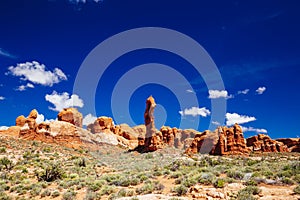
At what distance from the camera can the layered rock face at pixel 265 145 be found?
210 feet

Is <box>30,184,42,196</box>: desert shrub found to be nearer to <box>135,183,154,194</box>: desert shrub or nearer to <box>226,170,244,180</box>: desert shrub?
<box>135,183,154,194</box>: desert shrub

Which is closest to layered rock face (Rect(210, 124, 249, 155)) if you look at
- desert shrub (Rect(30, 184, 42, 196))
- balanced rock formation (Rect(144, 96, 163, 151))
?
balanced rock formation (Rect(144, 96, 163, 151))

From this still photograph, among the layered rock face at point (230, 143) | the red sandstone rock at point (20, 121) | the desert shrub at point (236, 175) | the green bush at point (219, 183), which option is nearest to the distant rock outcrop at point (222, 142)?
the layered rock face at point (230, 143)

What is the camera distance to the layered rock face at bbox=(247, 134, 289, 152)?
63938 mm

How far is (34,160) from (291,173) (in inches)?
1172

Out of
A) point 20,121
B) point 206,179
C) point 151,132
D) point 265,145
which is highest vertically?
point 20,121

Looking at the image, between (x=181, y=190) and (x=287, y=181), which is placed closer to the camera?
(x=181, y=190)

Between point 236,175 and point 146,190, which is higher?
point 236,175

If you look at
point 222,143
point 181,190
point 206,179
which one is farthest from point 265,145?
point 181,190

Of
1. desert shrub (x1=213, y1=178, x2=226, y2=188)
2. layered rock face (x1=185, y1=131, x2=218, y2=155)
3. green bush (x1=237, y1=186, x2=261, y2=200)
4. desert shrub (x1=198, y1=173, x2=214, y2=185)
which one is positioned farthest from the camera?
layered rock face (x1=185, y1=131, x2=218, y2=155)

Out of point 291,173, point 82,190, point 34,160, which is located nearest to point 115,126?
point 34,160

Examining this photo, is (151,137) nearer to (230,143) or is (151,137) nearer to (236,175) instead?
(230,143)

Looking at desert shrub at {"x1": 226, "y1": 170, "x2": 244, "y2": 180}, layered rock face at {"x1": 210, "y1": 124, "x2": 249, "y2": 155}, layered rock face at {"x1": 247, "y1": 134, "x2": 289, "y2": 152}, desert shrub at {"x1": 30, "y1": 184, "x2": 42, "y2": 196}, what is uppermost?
layered rock face at {"x1": 247, "y1": 134, "x2": 289, "y2": 152}

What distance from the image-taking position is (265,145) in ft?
214
